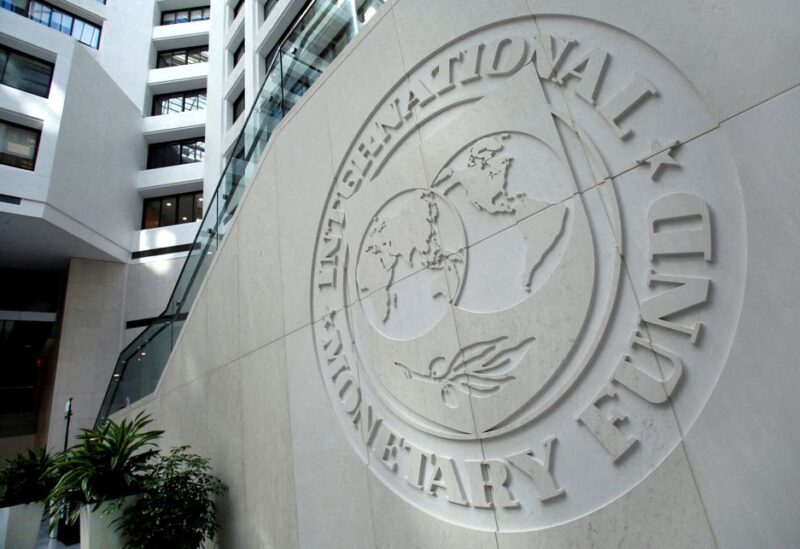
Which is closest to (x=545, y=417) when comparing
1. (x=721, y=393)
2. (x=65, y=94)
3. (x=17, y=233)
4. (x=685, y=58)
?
(x=721, y=393)

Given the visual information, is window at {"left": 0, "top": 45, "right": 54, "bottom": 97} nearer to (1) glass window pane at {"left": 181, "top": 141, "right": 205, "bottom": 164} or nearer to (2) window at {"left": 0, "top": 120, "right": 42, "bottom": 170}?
(2) window at {"left": 0, "top": 120, "right": 42, "bottom": 170}

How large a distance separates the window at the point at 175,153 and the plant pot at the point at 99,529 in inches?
655

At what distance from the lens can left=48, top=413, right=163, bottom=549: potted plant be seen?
12.3 feet

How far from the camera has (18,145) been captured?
11.9 m

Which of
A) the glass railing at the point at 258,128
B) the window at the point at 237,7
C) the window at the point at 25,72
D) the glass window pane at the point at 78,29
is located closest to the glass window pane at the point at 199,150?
the window at the point at 237,7

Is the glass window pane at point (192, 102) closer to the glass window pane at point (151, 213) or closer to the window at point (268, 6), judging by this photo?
the glass window pane at point (151, 213)

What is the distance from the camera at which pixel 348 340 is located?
336 cm

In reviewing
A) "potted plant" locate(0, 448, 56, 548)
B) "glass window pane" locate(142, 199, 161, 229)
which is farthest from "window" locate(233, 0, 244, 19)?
"potted plant" locate(0, 448, 56, 548)

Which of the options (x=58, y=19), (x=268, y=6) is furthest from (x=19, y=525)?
(x=58, y=19)

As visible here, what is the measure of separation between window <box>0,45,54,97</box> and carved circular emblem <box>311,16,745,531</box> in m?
15.2

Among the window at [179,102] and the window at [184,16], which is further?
the window at [184,16]

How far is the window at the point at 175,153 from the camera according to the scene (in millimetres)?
17625

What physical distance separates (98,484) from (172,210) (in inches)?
603

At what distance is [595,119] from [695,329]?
1164 millimetres
